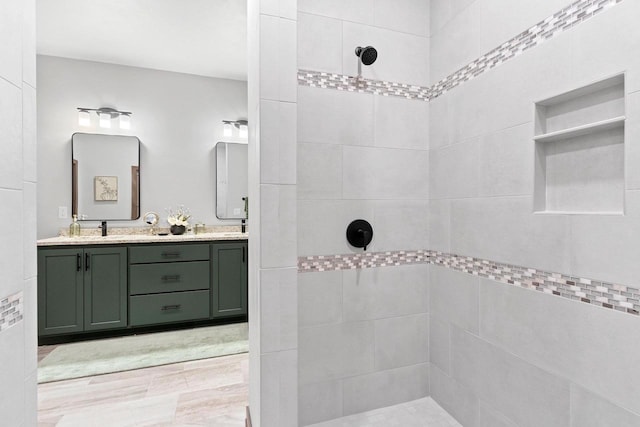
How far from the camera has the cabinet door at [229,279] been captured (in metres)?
3.37

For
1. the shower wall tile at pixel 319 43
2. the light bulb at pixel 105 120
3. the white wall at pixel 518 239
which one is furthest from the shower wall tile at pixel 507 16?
the light bulb at pixel 105 120

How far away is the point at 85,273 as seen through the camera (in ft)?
9.73

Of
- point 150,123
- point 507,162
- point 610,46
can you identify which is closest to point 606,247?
point 507,162

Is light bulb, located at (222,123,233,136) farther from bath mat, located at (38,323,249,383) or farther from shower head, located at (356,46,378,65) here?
shower head, located at (356,46,378,65)

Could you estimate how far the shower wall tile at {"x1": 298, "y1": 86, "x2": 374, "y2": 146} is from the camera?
5.28ft

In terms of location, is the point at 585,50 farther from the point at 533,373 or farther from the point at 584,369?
the point at 533,373

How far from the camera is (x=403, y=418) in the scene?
168 centimetres

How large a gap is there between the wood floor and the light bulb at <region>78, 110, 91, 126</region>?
2.64 metres

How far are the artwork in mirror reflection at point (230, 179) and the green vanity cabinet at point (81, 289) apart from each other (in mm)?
1236

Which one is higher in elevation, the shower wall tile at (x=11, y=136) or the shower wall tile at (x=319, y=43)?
the shower wall tile at (x=319, y=43)

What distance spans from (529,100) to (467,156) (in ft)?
1.22

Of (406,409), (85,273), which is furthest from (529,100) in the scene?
(85,273)

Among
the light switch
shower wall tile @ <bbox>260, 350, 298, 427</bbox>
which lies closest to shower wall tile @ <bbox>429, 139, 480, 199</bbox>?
shower wall tile @ <bbox>260, 350, 298, 427</bbox>

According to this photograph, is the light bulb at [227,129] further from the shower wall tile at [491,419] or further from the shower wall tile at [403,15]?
the shower wall tile at [491,419]
